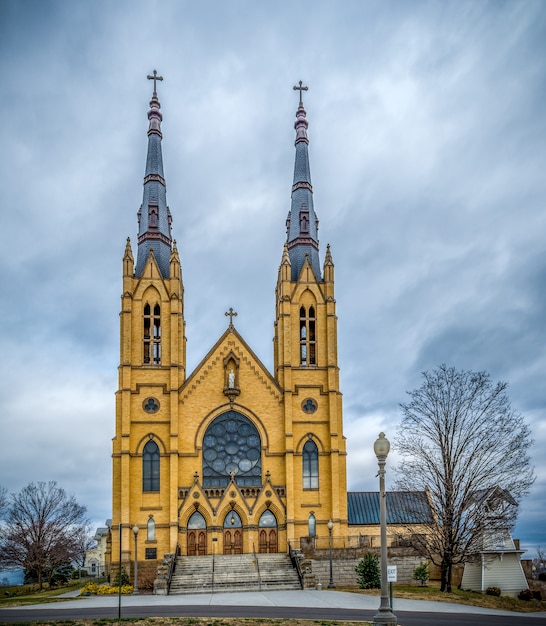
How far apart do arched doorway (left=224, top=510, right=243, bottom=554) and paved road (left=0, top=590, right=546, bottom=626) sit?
1180cm

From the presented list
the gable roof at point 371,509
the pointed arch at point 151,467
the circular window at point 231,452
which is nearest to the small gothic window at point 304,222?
the circular window at point 231,452

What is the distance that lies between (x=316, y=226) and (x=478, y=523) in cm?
2832

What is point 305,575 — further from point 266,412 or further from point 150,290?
point 150,290

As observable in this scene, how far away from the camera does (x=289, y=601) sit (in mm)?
31594

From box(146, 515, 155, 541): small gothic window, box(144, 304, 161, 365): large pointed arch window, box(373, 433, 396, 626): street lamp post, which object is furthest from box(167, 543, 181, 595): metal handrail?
box(373, 433, 396, 626): street lamp post

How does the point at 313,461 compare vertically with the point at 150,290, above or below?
below

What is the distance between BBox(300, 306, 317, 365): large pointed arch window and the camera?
5272 centimetres

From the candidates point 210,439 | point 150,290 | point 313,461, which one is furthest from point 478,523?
point 150,290

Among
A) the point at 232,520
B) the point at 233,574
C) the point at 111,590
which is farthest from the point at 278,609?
the point at 232,520

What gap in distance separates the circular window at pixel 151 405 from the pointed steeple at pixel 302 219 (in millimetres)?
13437

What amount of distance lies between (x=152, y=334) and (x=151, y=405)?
16.3 feet

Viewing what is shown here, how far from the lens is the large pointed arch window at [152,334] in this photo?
50969mm

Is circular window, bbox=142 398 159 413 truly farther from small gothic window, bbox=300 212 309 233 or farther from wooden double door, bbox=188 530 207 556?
small gothic window, bbox=300 212 309 233

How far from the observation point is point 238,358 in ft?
169
